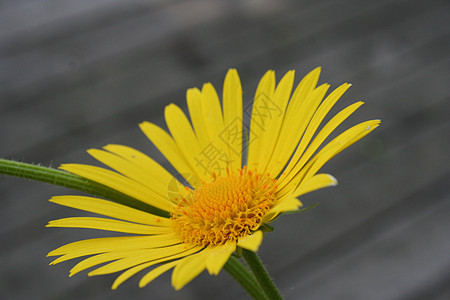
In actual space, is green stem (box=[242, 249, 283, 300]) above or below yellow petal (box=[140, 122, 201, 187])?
below

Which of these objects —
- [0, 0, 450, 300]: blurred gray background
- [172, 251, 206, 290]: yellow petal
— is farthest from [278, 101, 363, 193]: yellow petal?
[0, 0, 450, 300]: blurred gray background

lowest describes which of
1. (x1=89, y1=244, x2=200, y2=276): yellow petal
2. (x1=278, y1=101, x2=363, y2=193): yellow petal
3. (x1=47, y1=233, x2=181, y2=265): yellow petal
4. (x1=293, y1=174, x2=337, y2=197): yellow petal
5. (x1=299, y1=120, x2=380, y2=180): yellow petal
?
(x1=293, y1=174, x2=337, y2=197): yellow petal

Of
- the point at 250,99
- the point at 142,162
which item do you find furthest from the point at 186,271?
the point at 250,99

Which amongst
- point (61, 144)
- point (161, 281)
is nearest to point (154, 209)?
point (161, 281)

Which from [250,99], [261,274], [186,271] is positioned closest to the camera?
[186,271]

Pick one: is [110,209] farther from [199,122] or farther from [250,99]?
[250,99]

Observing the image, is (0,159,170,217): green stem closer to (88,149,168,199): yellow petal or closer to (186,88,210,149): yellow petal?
(88,149,168,199): yellow petal

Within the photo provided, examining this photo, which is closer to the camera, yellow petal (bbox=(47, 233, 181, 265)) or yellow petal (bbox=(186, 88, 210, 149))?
yellow petal (bbox=(47, 233, 181, 265))

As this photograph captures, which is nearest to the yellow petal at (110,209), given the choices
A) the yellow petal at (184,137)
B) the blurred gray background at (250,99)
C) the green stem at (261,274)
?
the yellow petal at (184,137)

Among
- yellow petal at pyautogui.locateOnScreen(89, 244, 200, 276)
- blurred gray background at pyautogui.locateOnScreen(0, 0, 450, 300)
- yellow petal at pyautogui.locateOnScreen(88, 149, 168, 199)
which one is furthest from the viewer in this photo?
blurred gray background at pyautogui.locateOnScreen(0, 0, 450, 300)
